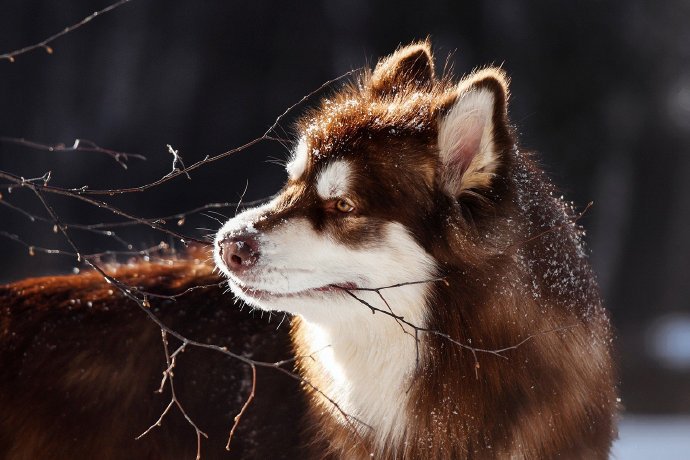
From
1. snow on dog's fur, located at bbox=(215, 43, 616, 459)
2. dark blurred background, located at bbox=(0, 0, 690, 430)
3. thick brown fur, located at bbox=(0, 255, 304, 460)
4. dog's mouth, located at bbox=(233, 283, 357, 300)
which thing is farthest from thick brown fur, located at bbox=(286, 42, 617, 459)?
dark blurred background, located at bbox=(0, 0, 690, 430)

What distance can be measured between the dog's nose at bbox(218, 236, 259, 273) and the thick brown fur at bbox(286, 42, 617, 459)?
0.34 metres

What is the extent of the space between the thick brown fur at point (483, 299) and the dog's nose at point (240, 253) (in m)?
0.34

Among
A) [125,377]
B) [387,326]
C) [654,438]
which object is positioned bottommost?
[125,377]

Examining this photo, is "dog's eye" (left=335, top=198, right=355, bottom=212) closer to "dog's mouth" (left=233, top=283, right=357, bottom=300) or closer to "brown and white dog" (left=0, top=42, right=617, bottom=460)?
"brown and white dog" (left=0, top=42, right=617, bottom=460)

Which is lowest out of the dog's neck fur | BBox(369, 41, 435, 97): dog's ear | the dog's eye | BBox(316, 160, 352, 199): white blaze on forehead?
the dog's neck fur

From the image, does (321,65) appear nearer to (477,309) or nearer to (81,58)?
(81,58)

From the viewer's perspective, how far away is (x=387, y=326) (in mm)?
3422

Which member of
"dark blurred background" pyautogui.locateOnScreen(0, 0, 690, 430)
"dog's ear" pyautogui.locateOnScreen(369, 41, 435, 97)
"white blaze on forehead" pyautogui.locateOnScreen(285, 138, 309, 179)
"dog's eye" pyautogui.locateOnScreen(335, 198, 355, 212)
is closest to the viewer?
"dog's eye" pyautogui.locateOnScreen(335, 198, 355, 212)

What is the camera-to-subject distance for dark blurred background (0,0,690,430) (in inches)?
472

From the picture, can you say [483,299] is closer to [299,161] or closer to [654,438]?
[299,161]

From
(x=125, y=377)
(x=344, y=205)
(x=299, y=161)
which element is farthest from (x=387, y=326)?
(x=125, y=377)

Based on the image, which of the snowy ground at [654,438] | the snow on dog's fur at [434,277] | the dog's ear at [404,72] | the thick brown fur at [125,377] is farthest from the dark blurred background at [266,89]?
the snow on dog's fur at [434,277]

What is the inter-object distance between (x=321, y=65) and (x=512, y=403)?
9.37 meters

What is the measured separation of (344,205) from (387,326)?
19.2 inches
